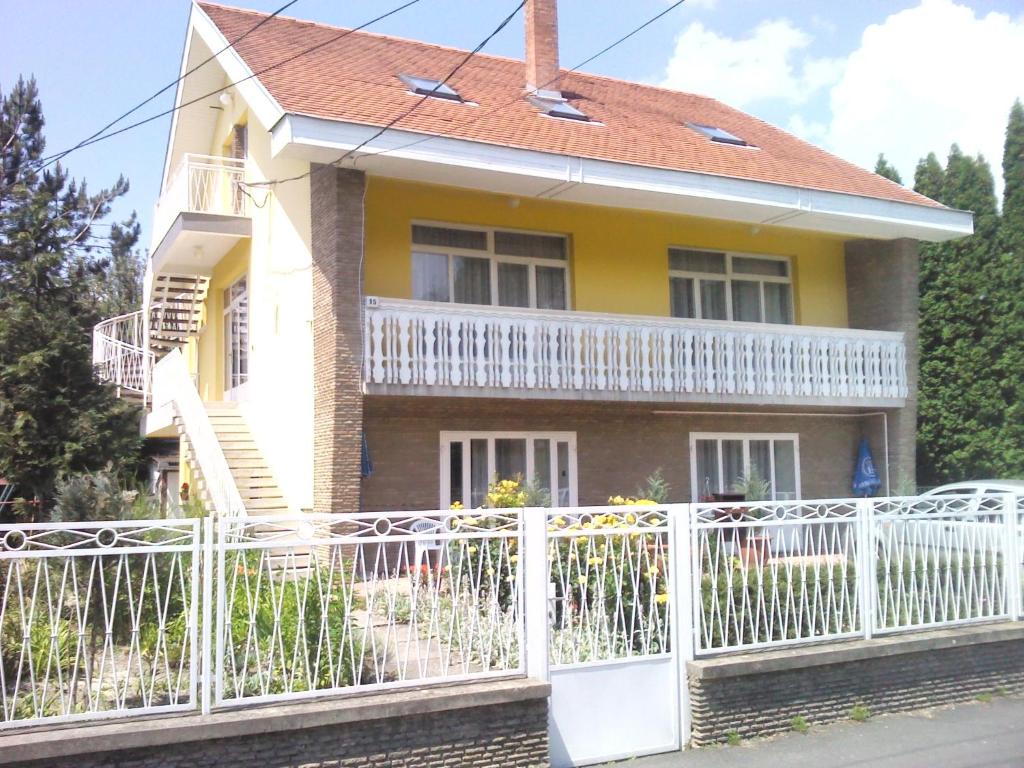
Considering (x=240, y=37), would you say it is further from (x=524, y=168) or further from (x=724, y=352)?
(x=724, y=352)

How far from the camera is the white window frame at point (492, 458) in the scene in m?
14.3

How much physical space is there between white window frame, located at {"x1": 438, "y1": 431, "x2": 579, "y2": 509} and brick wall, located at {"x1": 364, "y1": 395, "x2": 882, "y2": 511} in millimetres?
94

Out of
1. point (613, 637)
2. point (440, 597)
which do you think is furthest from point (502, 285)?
point (440, 597)

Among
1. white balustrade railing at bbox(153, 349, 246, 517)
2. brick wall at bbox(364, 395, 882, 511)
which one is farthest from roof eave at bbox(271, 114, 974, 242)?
white balustrade railing at bbox(153, 349, 246, 517)

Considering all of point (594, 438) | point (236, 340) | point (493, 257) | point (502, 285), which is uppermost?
point (493, 257)

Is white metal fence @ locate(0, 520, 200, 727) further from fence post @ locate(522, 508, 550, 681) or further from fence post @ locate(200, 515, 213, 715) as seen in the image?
fence post @ locate(522, 508, 550, 681)

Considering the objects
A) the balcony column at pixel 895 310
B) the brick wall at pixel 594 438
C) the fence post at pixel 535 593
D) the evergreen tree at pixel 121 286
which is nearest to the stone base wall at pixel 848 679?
the fence post at pixel 535 593

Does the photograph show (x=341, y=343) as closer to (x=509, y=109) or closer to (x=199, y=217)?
(x=199, y=217)

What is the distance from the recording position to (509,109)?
1530cm

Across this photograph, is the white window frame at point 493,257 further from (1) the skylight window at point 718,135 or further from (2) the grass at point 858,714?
(2) the grass at point 858,714

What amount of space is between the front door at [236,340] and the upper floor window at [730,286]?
765 centimetres

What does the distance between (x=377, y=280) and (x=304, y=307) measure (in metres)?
1.16

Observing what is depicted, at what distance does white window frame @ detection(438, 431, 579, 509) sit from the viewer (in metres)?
14.3

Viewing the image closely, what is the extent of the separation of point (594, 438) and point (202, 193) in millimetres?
7805
